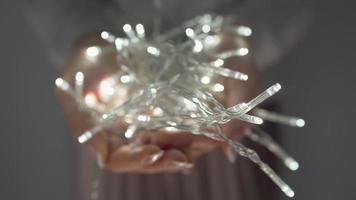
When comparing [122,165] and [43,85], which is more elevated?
[43,85]

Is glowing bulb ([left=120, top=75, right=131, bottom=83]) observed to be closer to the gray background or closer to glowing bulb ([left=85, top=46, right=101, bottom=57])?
glowing bulb ([left=85, top=46, right=101, bottom=57])

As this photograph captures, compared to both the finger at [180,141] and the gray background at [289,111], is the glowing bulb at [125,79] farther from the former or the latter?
the gray background at [289,111]

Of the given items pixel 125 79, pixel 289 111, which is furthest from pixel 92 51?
pixel 289 111

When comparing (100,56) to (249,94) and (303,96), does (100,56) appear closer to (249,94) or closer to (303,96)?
(249,94)

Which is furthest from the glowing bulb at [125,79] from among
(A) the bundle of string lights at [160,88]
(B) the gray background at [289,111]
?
(B) the gray background at [289,111]

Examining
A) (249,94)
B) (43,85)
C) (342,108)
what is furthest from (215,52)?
(43,85)

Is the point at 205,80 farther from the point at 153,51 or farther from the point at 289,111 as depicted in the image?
the point at 289,111

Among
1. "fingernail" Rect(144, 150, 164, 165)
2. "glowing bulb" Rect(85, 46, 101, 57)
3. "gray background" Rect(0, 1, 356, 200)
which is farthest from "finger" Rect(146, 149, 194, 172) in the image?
"gray background" Rect(0, 1, 356, 200)
